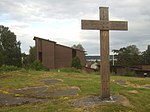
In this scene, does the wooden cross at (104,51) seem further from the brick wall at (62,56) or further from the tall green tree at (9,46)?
the tall green tree at (9,46)

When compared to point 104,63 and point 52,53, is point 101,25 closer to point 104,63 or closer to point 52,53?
point 104,63

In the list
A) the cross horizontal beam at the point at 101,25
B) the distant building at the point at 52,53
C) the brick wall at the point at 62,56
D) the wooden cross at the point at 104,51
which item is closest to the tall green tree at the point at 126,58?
the distant building at the point at 52,53

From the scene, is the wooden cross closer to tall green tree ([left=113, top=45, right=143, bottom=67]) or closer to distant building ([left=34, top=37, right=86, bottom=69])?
distant building ([left=34, top=37, right=86, bottom=69])

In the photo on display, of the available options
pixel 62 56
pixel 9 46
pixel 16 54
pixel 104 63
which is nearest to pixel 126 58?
pixel 62 56

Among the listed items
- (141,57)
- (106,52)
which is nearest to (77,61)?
(141,57)

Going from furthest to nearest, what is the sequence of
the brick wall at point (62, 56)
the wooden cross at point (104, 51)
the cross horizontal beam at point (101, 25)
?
1. the brick wall at point (62, 56)
2. the wooden cross at point (104, 51)
3. the cross horizontal beam at point (101, 25)

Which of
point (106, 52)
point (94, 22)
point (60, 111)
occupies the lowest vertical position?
point (60, 111)

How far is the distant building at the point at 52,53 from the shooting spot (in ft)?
215

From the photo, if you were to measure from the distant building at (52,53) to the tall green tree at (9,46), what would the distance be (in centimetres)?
1222

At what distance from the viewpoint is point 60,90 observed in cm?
1700

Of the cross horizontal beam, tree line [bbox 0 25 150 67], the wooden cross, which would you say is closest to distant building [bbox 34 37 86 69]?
tree line [bbox 0 25 150 67]

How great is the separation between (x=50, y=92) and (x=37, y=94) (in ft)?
2.60

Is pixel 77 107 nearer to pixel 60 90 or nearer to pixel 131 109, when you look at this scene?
pixel 131 109

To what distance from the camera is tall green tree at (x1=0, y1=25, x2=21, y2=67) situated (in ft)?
254
